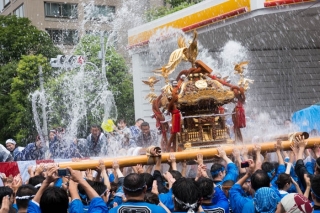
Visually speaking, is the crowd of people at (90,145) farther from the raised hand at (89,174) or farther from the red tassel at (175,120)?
the raised hand at (89,174)

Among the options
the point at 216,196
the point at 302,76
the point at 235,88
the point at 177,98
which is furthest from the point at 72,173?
the point at 302,76

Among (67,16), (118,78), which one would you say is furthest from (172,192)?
(67,16)

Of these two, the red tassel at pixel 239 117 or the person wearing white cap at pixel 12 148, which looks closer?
the red tassel at pixel 239 117

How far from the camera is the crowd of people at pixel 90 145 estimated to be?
1008 cm

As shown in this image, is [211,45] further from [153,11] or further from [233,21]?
[153,11]

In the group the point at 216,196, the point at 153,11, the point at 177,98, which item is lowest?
the point at 216,196

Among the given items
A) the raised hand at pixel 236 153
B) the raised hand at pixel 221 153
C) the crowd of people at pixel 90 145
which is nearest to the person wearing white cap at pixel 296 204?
the raised hand at pixel 221 153

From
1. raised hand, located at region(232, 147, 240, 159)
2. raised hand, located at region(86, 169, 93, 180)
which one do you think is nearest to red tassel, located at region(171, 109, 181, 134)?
raised hand, located at region(232, 147, 240, 159)

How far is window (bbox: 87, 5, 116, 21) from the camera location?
3599 cm

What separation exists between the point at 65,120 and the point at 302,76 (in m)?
11.6

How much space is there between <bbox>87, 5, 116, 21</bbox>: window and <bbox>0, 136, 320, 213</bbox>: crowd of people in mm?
30502

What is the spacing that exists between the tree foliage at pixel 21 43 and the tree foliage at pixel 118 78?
1926 millimetres

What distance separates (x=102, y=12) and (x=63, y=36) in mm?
3675

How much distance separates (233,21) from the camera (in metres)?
14.1
